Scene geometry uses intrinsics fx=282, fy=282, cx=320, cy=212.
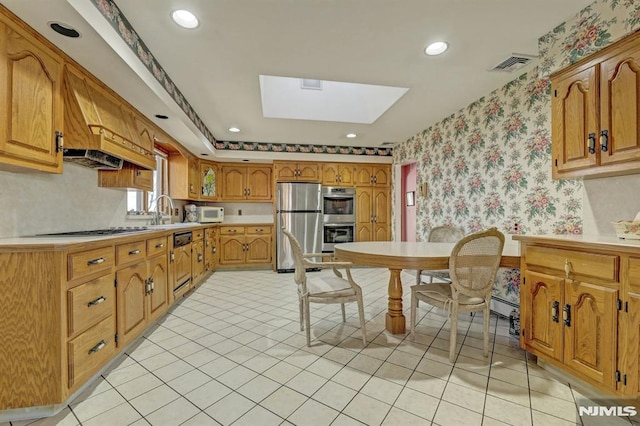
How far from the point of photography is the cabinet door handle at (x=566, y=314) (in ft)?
5.39

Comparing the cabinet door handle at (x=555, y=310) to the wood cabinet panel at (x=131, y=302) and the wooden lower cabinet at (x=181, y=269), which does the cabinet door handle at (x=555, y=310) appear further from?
the wooden lower cabinet at (x=181, y=269)

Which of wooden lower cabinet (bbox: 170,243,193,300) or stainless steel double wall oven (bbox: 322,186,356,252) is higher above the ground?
stainless steel double wall oven (bbox: 322,186,356,252)

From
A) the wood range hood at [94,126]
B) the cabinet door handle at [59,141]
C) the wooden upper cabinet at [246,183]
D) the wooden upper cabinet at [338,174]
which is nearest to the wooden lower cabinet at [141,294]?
the wood range hood at [94,126]

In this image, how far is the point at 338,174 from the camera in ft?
18.1

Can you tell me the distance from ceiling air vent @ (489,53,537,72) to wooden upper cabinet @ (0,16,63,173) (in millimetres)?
3304

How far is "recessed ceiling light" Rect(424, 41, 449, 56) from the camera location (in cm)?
218

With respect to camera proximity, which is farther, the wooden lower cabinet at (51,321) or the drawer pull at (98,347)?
the drawer pull at (98,347)

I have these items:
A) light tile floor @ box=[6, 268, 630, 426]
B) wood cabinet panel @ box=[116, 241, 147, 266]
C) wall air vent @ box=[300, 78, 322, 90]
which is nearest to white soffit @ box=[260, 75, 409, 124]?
wall air vent @ box=[300, 78, 322, 90]

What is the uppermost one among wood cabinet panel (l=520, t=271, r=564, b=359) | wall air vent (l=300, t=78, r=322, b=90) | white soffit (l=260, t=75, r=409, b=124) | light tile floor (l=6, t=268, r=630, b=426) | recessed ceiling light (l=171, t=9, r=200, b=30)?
wall air vent (l=300, t=78, r=322, b=90)

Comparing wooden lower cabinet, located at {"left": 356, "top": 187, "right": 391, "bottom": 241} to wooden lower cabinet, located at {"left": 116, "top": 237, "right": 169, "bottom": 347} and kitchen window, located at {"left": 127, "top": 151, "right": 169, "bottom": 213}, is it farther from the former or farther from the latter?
wooden lower cabinet, located at {"left": 116, "top": 237, "right": 169, "bottom": 347}

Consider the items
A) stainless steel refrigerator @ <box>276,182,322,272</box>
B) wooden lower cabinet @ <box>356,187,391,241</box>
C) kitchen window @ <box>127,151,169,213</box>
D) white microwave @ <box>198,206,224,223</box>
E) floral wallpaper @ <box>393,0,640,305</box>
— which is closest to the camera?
floral wallpaper @ <box>393,0,640,305</box>

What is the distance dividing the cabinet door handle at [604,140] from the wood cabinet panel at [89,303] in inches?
124

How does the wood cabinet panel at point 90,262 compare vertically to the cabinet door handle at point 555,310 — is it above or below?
above

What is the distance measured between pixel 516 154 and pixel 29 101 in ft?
12.3
